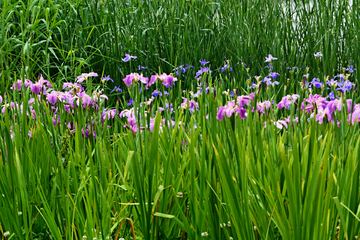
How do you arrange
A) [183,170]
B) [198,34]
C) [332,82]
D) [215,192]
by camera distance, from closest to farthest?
[215,192] → [183,170] → [332,82] → [198,34]

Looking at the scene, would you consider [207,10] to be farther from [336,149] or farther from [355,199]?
[355,199]

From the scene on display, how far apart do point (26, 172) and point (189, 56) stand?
3018 millimetres

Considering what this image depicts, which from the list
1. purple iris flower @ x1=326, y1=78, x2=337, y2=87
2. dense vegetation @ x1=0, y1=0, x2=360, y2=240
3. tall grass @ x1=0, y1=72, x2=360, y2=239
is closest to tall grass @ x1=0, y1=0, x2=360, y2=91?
purple iris flower @ x1=326, y1=78, x2=337, y2=87

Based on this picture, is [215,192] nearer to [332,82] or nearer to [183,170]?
[183,170]

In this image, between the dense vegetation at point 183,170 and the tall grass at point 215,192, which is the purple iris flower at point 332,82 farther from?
the tall grass at point 215,192

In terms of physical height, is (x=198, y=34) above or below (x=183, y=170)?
above

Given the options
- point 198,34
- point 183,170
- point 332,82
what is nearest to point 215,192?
point 183,170

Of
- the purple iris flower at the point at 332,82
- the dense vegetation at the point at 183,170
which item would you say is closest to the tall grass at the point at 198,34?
the purple iris flower at the point at 332,82

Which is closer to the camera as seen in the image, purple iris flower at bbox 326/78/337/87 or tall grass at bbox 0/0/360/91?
purple iris flower at bbox 326/78/337/87

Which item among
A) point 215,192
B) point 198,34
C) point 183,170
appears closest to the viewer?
point 215,192

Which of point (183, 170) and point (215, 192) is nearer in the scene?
point (215, 192)

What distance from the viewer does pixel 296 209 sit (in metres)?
1.11

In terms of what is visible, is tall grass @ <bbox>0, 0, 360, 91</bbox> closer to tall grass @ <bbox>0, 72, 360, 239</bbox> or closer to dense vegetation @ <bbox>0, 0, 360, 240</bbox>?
dense vegetation @ <bbox>0, 0, 360, 240</bbox>

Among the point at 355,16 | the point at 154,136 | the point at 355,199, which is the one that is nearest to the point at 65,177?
the point at 154,136
